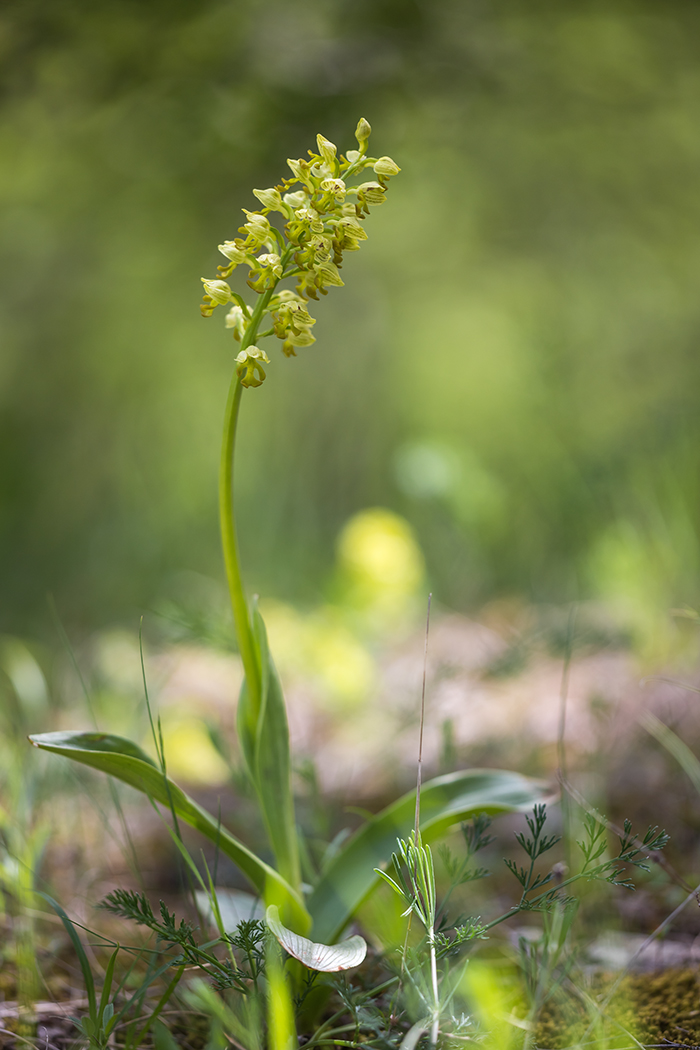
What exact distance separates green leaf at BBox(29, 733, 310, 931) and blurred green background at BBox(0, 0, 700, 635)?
1494mm

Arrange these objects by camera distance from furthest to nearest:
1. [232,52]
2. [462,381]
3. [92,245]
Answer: [462,381] → [92,245] → [232,52]

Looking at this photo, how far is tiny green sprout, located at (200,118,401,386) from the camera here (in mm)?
687

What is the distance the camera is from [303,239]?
699mm

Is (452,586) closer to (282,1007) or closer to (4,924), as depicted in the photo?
(4,924)

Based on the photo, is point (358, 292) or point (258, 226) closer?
point (258, 226)

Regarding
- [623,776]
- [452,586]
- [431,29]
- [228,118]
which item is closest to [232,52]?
[228,118]

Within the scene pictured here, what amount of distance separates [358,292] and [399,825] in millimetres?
3797

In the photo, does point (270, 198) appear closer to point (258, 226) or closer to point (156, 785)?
point (258, 226)

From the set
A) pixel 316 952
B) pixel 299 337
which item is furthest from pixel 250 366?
pixel 316 952

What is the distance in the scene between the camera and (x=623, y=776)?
54.3 inches

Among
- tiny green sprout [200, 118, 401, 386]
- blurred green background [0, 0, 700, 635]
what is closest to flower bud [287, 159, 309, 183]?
tiny green sprout [200, 118, 401, 386]

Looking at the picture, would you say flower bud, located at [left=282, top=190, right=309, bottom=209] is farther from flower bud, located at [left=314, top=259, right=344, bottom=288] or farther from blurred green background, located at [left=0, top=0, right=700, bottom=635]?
blurred green background, located at [left=0, top=0, right=700, bottom=635]

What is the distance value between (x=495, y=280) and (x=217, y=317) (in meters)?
1.66

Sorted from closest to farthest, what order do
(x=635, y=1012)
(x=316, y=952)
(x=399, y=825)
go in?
(x=316, y=952), (x=635, y=1012), (x=399, y=825)
